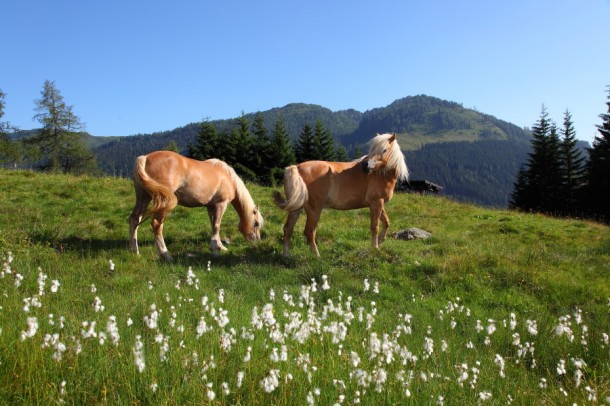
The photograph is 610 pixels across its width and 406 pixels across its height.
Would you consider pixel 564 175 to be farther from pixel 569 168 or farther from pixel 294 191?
pixel 294 191

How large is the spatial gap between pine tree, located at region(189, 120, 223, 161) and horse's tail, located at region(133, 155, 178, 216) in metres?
49.4

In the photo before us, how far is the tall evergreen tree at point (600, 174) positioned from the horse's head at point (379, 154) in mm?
41559

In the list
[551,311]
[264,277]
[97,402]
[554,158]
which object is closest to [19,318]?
[97,402]

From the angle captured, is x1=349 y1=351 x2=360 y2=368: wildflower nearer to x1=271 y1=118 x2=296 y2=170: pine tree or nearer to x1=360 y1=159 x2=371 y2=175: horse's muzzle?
x1=360 y1=159 x2=371 y2=175: horse's muzzle

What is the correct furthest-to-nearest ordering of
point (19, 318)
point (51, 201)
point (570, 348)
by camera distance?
1. point (51, 201)
2. point (570, 348)
3. point (19, 318)

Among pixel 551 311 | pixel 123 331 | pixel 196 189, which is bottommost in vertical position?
pixel 551 311

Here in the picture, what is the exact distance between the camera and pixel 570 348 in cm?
547

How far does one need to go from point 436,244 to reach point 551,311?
420 centimetres

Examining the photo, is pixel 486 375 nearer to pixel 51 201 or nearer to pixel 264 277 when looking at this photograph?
pixel 264 277

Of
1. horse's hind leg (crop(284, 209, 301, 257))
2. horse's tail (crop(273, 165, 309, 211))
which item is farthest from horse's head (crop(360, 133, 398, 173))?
horse's hind leg (crop(284, 209, 301, 257))

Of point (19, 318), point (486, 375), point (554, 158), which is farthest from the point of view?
point (554, 158)

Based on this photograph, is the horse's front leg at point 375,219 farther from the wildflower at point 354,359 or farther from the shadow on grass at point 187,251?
the wildflower at point 354,359

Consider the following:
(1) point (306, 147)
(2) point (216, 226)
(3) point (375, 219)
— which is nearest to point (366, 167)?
(3) point (375, 219)

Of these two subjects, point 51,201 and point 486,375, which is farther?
point 51,201
